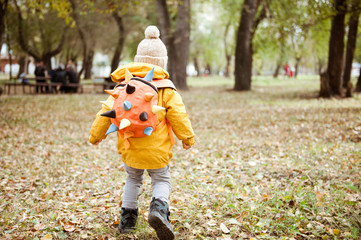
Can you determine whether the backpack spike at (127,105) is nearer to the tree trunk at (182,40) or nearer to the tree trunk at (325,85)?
the tree trunk at (325,85)

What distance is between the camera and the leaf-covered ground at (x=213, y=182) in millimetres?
3582

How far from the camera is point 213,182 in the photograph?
5125 millimetres

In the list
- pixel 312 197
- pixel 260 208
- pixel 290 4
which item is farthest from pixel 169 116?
pixel 290 4

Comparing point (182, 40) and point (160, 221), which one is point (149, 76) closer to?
point (160, 221)

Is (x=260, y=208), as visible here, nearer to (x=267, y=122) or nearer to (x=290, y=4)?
(x=267, y=122)

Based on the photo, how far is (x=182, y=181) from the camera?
5.17 meters

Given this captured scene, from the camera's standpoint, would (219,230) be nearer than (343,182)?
Yes

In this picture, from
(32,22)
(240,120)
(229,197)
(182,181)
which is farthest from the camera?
(32,22)

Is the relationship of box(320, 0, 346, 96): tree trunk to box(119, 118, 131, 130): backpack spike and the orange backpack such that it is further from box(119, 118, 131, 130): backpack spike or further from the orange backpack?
box(119, 118, 131, 130): backpack spike

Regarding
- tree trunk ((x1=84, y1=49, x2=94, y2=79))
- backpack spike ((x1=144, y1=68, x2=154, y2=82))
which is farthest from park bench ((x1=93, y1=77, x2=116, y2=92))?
backpack spike ((x1=144, y1=68, x2=154, y2=82))

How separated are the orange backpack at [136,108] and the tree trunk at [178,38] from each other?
A: 625 inches

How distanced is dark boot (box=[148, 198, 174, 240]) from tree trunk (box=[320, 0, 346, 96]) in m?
13.3

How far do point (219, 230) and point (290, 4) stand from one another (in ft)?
59.4

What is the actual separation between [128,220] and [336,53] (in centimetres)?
1340
